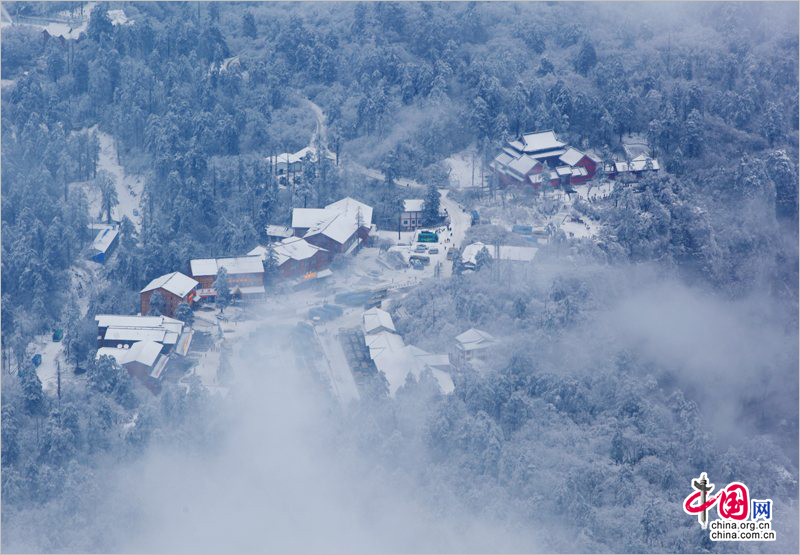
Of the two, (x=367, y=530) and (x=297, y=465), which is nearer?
(x=367, y=530)

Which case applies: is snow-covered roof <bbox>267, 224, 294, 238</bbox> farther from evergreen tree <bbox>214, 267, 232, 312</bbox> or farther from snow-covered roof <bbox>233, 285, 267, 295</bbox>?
evergreen tree <bbox>214, 267, 232, 312</bbox>

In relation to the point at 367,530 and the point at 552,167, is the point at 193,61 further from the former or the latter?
the point at 367,530

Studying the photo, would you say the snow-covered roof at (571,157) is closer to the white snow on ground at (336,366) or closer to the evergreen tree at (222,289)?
the white snow on ground at (336,366)

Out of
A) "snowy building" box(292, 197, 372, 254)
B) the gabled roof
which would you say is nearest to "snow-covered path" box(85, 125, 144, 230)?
"snowy building" box(292, 197, 372, 254)

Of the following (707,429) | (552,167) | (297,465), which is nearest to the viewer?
(297,465)

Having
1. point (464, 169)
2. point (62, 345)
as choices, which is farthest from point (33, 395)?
point (464, 169)

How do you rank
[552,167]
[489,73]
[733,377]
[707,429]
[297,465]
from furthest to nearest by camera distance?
[489,73]
[552,167]
[733,377]
[707,429]
[297,465]

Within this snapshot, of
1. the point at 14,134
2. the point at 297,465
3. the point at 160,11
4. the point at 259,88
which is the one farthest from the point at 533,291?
the point at 160,11

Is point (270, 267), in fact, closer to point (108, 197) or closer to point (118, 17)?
point (108, 197)
